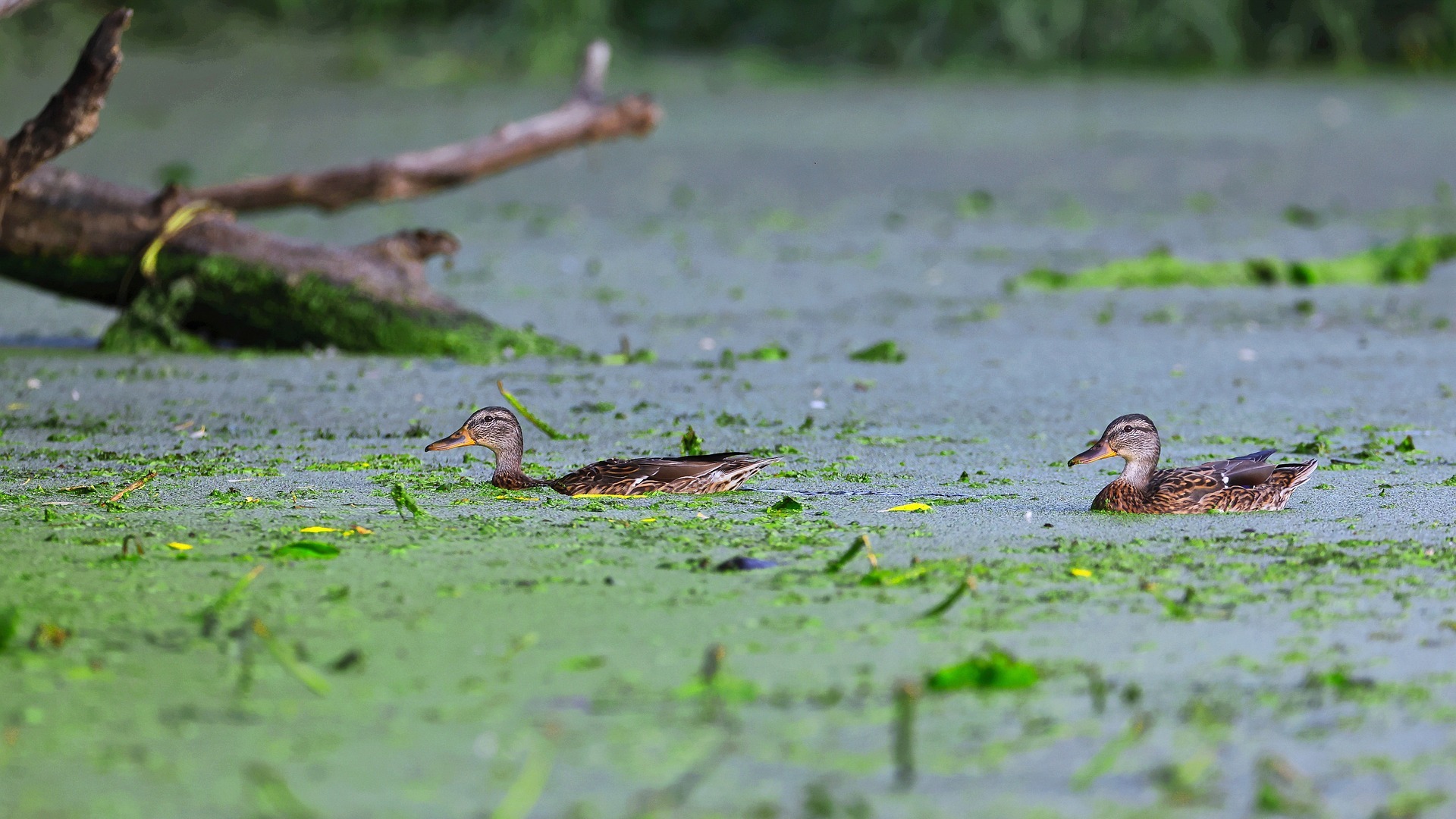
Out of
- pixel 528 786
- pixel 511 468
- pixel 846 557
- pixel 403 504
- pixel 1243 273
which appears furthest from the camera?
pixel 1243 273

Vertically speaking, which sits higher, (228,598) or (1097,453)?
(1097,453)

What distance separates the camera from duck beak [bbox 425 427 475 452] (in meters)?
3.85

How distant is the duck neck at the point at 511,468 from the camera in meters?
3.72

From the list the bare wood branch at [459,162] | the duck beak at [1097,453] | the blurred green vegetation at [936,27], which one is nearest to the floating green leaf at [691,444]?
the duck beak at [1097,453]

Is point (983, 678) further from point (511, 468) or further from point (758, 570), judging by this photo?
point (511, 468)

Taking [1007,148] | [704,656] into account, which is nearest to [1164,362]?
[704,656]

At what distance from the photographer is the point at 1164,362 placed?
5.52 metres

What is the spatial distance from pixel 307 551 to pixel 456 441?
0.84 metres

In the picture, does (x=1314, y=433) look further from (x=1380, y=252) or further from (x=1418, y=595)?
(x=1380, y=252)

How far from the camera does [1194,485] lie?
351 cm

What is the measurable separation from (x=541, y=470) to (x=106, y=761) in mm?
1899

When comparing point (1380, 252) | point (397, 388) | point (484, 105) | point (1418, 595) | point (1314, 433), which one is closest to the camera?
point (1418, 595)

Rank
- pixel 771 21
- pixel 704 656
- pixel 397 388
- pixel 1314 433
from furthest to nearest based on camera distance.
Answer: pixel 771 21
pixel 397 388
pixel 1314 433
pixel 704 656

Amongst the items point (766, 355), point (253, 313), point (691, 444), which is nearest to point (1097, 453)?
point (691, 444)
